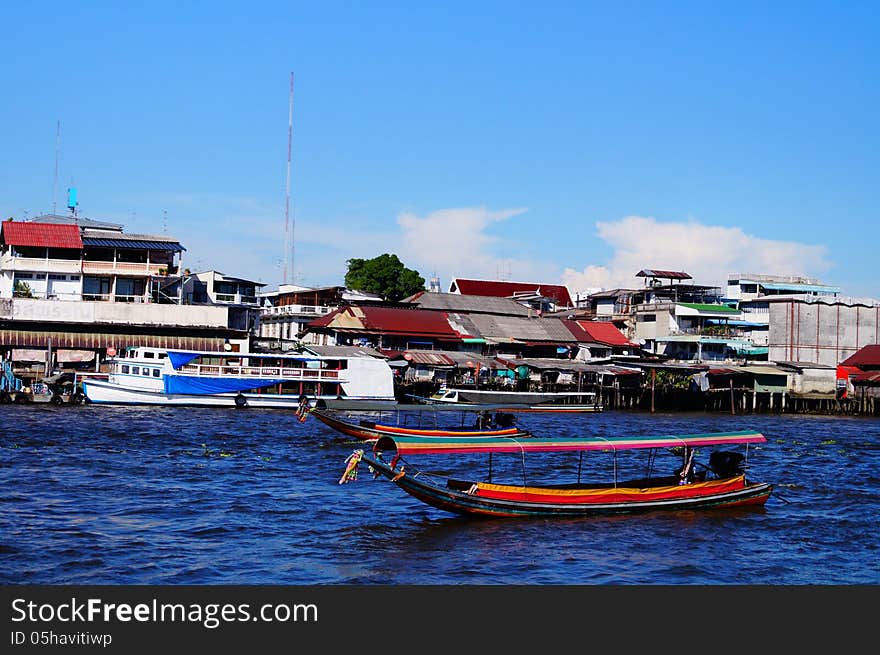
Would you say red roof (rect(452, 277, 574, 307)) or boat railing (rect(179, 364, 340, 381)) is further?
red roof (rect(452, 277, 574, 307))

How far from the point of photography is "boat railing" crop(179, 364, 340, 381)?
171ft

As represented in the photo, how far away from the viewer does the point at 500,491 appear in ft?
71.1

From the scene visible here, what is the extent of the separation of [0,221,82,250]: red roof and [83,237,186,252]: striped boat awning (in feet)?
2.67

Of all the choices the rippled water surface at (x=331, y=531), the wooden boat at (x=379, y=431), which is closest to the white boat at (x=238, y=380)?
the wooden boat at (x=379, y=431)

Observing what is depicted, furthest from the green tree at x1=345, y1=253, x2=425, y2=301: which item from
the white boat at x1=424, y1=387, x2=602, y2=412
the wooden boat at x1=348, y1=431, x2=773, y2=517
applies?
the wooden boat at x1=348, y1=431, x2=773, y2=517

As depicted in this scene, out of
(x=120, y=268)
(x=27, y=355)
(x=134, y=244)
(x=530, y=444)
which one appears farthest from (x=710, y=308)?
(x=530, y=444)

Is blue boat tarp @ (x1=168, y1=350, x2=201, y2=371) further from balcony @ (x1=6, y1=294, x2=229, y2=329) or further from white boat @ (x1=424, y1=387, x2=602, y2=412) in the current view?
white boat @ (x1=424, y1=387, x2=602, y2=412)

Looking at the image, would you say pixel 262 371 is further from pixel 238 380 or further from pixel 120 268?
pixel 120 268

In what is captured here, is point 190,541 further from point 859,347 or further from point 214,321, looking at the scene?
point 859,347

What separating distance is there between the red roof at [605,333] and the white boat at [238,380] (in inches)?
967

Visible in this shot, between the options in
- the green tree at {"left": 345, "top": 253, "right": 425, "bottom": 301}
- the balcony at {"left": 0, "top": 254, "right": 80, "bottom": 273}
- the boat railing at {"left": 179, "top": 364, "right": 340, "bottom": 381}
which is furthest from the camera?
the green tree at {"left": 345, "top": 253, "right": 425, "bottom": 301}

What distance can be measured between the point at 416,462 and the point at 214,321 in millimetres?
30820

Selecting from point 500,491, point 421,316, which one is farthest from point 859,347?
point 500,491

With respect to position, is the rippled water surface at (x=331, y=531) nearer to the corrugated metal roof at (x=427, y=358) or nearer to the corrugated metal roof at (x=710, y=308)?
the corrugated metal roof at (x=427, y=358)
